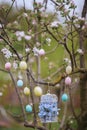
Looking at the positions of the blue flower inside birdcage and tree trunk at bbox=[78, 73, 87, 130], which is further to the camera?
tree trunk at bbox=[78, 73, 87, 130]

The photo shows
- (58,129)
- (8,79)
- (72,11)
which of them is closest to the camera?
(72,11)

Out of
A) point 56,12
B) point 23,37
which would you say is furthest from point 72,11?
point 23,37

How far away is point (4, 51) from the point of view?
1801 millimetres

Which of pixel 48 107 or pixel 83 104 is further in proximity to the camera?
pixel 83 104

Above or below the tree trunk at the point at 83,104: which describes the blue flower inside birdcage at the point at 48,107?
below

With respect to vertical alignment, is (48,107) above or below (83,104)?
below

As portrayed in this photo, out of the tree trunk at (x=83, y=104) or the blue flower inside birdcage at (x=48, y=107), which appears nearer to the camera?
the blue flower inside birdcage at (x=48, y=107)

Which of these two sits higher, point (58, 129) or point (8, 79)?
point (8, 79)

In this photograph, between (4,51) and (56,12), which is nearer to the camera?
(4,51)

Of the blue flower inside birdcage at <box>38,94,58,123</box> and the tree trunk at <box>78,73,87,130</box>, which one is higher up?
the tree trunk at <box>78,73,87,130</box>

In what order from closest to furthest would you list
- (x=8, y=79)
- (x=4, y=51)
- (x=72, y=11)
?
(x=4, y=51) < (x=72, y=11) < (x=8, y=79)

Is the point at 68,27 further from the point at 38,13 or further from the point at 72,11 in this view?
the point at 38,13

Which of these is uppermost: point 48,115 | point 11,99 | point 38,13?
point 11,99

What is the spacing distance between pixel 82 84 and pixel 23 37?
1.01 metres
